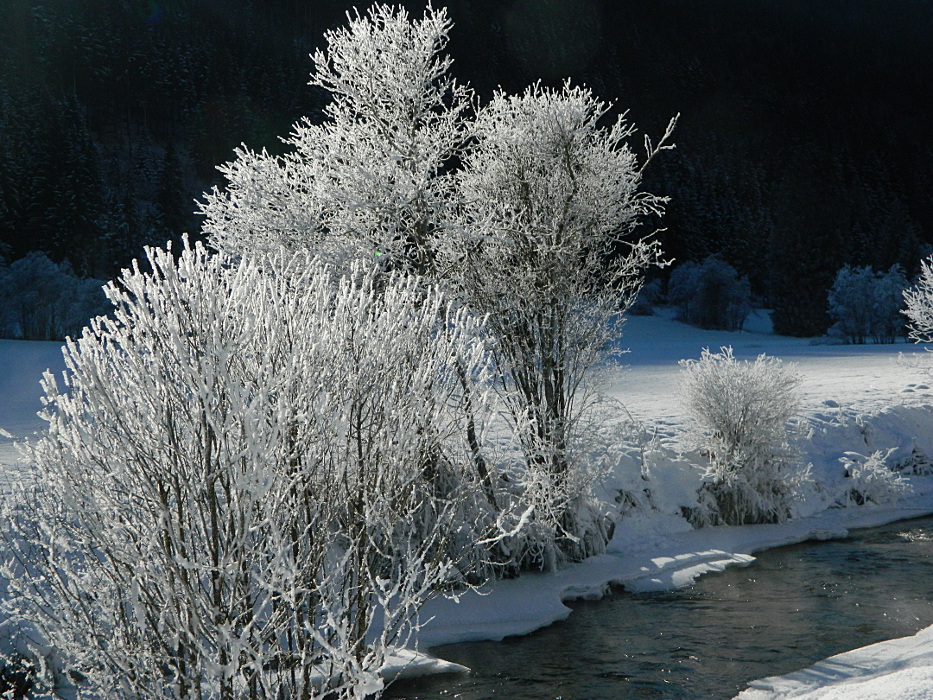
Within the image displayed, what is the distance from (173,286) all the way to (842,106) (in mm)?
139352

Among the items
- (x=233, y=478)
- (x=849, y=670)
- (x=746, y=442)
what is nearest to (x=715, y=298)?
(x=746, y=442)

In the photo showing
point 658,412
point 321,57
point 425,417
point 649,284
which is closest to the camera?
point 425,417

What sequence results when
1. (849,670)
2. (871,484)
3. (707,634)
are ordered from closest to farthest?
(849,670) < (707,634) < (871,484)

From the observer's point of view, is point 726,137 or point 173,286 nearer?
point 173,286

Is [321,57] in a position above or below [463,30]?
below

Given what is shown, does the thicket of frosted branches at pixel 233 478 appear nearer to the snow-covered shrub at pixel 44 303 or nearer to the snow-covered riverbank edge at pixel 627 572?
the snow-covered riverbank edge at pixel 627 572

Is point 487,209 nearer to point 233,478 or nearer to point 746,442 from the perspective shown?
point 746,442

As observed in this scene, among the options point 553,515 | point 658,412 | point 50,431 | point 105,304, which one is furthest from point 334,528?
point 105,304

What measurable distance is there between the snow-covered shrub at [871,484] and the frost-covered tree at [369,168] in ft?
37.8

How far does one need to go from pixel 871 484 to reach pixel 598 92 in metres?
101

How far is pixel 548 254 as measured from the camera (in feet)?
42.5

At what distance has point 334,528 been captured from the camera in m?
10.2

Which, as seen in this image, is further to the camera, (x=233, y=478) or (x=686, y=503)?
(x=686, y=503)

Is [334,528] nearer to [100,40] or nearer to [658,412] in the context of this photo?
[658,412]
